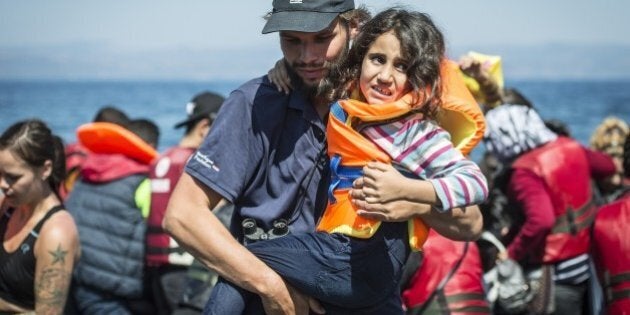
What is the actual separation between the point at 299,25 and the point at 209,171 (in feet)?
1.83

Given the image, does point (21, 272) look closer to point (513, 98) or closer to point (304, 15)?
point (304, 15)

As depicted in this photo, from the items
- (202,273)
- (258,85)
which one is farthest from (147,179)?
(258,85)

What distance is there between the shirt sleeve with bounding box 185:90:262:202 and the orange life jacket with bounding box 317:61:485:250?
0.28m

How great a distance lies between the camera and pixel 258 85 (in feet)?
11.2

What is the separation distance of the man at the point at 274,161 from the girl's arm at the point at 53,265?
1.49 meters

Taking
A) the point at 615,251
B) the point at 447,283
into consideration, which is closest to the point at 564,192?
the point at 447,283

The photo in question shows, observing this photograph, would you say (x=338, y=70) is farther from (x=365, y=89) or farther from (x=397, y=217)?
(x=397, y=217)

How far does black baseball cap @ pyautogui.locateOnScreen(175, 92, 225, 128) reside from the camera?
259 inches

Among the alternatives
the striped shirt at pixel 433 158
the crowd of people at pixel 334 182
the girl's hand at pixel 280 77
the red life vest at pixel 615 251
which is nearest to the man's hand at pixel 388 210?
the crowd of people at pixel 334 182

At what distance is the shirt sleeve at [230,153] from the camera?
3.28 metres

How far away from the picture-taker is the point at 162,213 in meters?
5.91

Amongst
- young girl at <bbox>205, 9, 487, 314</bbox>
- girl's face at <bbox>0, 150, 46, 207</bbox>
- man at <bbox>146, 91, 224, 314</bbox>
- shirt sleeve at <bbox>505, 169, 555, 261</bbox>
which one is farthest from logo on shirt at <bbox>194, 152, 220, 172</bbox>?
shirt sleeve at <bbox>505, 169, 555, 261</bbox>

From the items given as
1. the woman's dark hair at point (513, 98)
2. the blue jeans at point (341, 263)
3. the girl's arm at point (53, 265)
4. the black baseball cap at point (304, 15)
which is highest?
the black baseball cap at point (304, 15)

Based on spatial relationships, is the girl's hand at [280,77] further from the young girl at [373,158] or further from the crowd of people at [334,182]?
the young girl at [373,158]
